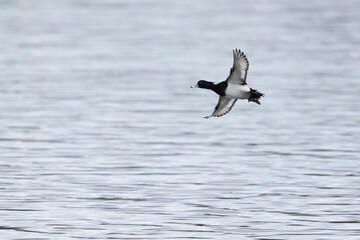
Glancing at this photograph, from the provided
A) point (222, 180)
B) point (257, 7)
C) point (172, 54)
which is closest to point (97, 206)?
point (222, 180)

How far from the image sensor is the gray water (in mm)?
15117

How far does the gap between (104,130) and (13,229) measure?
31.4 ft

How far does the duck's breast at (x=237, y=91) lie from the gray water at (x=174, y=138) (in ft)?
5.88

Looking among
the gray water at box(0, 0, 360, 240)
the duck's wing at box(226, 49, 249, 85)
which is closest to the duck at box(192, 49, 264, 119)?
the duck's wing at box(226, 49, 249, 85)

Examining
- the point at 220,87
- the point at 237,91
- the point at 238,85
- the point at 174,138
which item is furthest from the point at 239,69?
the point at 174,138

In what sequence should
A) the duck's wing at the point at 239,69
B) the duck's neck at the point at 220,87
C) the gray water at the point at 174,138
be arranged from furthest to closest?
the duck's neck at the point at 220,87
the duck's wing at the point at 239,69
the gray water at the point at 174,138

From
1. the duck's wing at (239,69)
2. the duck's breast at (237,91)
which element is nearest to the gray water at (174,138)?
the duck's breast at (237,91)

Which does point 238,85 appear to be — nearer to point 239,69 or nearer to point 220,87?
point 239,69

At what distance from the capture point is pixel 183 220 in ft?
49.0

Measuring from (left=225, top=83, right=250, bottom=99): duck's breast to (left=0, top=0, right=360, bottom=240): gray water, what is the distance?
5.88 feet

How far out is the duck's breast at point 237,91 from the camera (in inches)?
590

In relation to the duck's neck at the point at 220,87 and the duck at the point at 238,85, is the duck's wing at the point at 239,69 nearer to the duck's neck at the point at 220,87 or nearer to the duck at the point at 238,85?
the duck at the point at 238,85

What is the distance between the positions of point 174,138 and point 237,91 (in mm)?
7702

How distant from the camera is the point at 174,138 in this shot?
22750 millimetres
